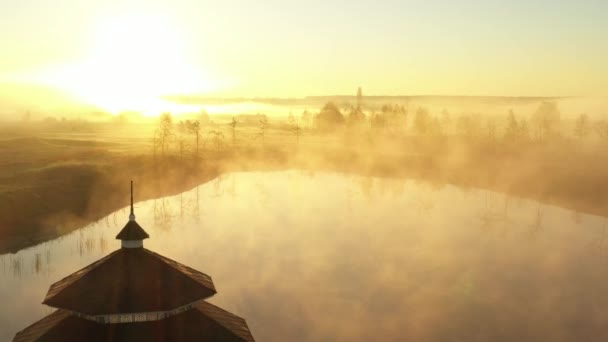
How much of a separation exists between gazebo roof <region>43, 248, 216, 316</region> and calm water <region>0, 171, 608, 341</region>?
17.7 meters

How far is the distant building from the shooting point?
20.3 metres

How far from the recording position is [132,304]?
20.3 metres

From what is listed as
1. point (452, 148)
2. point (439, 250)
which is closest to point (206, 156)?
point (452, 148)

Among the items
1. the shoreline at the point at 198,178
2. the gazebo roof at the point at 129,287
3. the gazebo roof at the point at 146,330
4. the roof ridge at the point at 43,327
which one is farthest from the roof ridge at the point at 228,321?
the shoreline at the point at 198,178

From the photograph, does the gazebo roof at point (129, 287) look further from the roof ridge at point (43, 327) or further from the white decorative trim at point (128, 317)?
the roof ridge at point (43, 327)

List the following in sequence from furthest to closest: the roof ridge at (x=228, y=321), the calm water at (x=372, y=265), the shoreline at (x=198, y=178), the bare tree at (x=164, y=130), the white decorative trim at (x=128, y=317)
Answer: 1. the bare tree at (x=164, y=130)
2. the shoreline at (x=198, y=178)
3. the calm water at (x=372, y=265)
4. the roof ridge at (x=228, y=321)
5. the white decorative trim at (x=128, y=317)

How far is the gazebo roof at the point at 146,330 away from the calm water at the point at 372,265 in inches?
645

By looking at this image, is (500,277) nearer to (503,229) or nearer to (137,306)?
(503,229)

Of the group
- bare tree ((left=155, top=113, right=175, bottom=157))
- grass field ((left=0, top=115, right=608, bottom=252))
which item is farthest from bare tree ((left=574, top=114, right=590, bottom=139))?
bare tree ((left=155, top=113, right=175, bottom=157))

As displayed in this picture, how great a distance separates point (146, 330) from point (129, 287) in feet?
6.20

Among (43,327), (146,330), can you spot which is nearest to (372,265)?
(146,330)

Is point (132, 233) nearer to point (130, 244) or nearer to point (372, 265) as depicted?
point (130, 244)

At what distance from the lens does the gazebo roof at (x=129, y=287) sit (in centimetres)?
2033

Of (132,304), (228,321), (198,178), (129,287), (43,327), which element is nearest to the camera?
(132,304)
